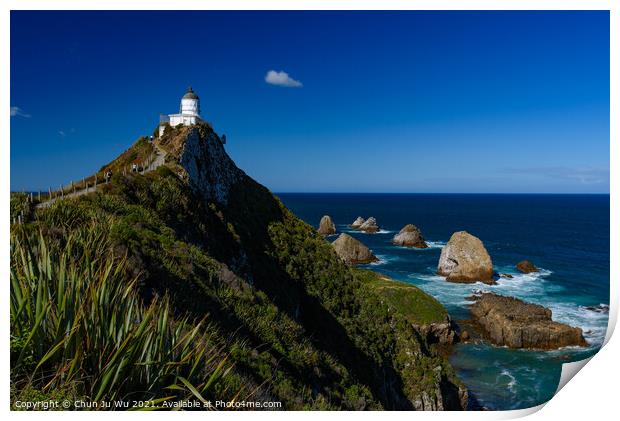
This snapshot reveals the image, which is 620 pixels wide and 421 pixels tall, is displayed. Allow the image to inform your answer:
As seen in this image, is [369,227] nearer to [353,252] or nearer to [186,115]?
[353,252]

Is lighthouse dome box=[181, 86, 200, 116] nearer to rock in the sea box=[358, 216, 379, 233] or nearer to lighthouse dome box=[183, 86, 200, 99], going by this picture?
lighthouse dome box=[183, 86, 200, 99]

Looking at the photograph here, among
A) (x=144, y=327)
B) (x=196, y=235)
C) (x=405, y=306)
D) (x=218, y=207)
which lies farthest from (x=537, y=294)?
(x=144, y=327)

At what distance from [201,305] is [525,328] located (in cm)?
3171

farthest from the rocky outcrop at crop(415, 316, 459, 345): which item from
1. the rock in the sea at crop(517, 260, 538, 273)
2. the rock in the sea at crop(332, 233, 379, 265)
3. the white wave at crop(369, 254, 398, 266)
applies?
the rock in the sea at crop(517, 260, 538, 273)

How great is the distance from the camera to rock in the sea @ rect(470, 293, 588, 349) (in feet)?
106

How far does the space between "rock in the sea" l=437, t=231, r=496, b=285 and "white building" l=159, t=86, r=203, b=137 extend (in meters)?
38.1

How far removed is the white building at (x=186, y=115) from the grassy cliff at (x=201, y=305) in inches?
56.4

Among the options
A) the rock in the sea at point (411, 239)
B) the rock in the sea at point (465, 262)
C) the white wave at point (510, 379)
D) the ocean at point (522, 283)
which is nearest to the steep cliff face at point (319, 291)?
the ocean at point (522, 283)

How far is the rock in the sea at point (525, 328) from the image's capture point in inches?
1273

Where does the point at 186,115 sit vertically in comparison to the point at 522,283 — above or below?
above

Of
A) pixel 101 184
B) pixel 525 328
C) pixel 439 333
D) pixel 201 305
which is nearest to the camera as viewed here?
pixel 201 305

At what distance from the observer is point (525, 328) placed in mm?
32938

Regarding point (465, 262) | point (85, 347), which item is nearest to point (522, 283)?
point (465, 262)

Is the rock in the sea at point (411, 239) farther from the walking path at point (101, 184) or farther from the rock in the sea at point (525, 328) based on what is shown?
the walking path at point (101, 184)
